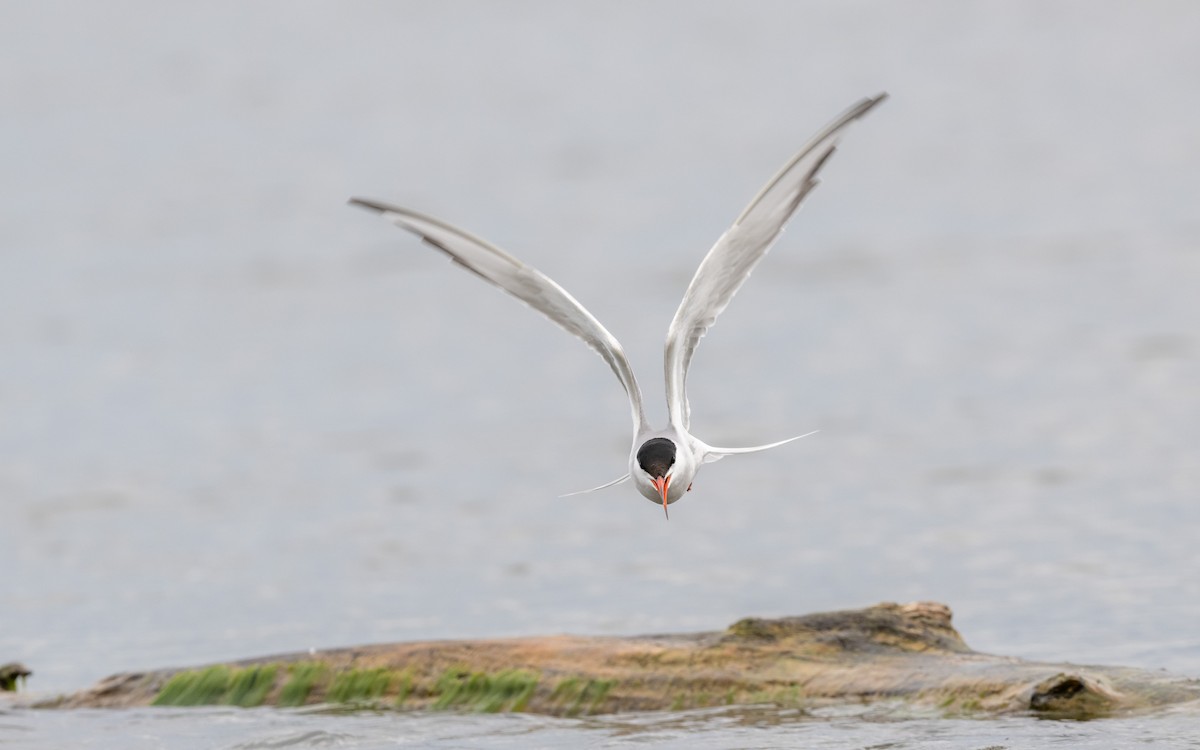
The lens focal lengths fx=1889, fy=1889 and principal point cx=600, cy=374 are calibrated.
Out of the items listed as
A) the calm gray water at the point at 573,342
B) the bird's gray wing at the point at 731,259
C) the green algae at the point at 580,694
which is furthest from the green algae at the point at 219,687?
the bird's gray wing at the point at 731,259

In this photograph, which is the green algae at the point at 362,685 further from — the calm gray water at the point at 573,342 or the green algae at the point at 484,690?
the green algae at the point at 484,690

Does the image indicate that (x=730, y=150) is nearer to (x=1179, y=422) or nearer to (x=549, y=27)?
(x=549, y=27)

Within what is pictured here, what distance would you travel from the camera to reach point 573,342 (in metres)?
23.1

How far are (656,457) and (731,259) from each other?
1.28 meters

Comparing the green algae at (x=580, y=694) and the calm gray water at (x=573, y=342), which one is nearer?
the green algae at (x=580, y=694)

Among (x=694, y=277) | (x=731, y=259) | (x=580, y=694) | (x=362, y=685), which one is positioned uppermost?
(x=731, y=259)

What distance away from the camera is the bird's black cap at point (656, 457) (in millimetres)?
7734

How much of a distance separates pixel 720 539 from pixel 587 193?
Answer: 55.0 ft

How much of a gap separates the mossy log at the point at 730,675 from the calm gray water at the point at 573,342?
6.5 inches

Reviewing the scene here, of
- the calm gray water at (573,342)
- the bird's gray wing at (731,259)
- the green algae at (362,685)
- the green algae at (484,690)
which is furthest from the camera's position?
the calm gray water at (573,342)

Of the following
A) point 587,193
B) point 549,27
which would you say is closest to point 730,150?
point 587,193

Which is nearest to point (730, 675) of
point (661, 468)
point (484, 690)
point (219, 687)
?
point (484, 690)

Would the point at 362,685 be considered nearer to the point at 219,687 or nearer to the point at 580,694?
the point at 219,687

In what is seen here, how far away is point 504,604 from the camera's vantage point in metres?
13.7
